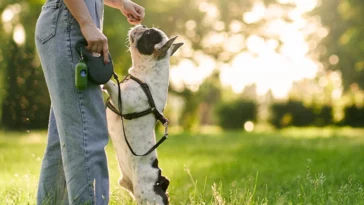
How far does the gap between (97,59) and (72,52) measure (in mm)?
144

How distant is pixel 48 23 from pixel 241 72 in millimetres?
28404

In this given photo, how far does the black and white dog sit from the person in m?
0.21

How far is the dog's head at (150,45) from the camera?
3.79 m

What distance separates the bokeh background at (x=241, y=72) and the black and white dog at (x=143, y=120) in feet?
20.2

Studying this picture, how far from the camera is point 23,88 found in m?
18.0

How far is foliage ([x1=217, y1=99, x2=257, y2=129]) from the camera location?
27969 mm

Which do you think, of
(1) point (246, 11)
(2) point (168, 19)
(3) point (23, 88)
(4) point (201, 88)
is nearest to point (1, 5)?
(3) point (23, 88)

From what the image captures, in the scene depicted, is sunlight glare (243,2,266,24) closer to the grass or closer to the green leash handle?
the grass

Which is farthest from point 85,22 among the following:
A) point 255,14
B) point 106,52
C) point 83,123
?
point 255,14

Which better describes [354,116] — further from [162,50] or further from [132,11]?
[162,50]

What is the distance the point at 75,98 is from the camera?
11.0ft

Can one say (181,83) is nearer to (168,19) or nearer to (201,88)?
(201,88)

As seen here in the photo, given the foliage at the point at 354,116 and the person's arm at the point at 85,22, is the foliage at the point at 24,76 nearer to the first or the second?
the person's arm at the point at 85,22

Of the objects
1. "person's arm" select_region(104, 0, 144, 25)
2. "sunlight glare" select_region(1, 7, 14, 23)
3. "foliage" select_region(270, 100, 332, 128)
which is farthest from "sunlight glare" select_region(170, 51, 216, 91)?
"person's arm" select_region(104, 0, 144, 25)
